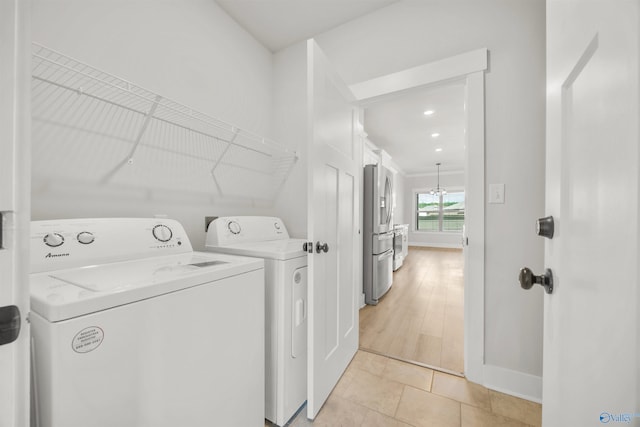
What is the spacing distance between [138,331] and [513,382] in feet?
6.60

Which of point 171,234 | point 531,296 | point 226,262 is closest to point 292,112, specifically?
point 171,234

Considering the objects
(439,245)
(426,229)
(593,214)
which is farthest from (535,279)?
(426,229)

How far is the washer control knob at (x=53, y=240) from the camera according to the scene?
0.89 m

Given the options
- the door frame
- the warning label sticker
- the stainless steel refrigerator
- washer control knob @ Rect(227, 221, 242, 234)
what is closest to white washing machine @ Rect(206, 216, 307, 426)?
washer control knob @ Rect(227, 221, 242, 234)

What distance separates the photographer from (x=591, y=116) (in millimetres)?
427

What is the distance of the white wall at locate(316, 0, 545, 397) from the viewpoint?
4.78 ft

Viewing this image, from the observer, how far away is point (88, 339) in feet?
1.96

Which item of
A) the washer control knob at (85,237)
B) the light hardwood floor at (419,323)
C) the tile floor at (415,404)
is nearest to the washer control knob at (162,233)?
the washer control knob at (85,237)

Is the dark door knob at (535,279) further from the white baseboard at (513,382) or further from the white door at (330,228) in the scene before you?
the white baseboard at (513,382)

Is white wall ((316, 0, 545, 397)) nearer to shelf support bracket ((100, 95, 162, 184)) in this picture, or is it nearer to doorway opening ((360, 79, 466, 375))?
doorway opening ((360, 79, 466, 375))

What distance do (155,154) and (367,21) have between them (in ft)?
6.23

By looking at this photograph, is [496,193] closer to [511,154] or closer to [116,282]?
[511,154]

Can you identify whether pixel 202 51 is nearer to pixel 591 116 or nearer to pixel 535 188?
pixel 591 116

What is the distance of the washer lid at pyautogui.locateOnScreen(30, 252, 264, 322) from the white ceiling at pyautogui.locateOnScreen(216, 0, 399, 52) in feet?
6.52
